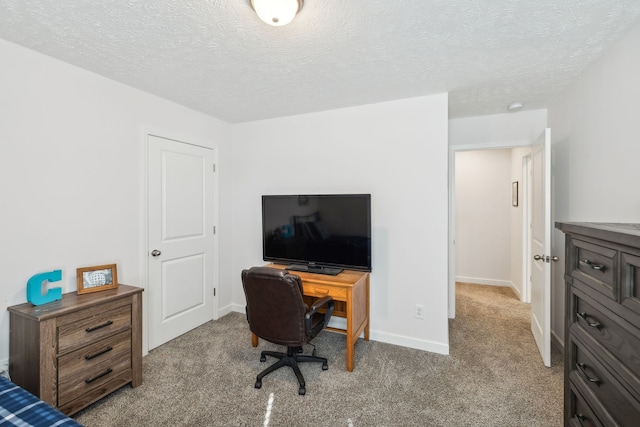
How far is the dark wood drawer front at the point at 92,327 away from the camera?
5.81 ft

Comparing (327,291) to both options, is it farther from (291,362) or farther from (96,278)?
(96,278)

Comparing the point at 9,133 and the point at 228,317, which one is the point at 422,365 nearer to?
the point at 228,317

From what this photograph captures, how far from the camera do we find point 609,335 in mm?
1073

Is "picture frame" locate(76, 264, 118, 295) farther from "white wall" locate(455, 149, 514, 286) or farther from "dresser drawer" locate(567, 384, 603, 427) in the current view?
"white wall" locate(455, 149, 514, 286)

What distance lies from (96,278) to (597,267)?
9.81ft

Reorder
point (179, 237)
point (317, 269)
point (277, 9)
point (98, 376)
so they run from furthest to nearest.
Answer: point (179, 237) < point (317, 269) < point (98, 376) < point (277, 9)

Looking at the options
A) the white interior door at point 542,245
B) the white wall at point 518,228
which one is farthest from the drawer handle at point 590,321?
the white wall at point 518,228

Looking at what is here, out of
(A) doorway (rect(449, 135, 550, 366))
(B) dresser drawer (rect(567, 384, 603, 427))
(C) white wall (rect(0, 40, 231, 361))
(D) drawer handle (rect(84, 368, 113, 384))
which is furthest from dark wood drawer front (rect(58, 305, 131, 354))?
(A) doorway (rect(449, 135, 550, 366))

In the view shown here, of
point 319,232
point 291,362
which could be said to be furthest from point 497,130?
point 291,362

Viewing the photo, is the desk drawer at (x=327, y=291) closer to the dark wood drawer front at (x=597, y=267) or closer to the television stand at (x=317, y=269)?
the television stand at (x=317, y=269)

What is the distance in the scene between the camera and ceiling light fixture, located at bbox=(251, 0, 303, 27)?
1370 mm

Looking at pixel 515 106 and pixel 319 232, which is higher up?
pixel 515 106

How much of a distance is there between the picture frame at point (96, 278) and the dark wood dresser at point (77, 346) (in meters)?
0.06

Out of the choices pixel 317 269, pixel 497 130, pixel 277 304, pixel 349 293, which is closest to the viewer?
pixel 277 304
